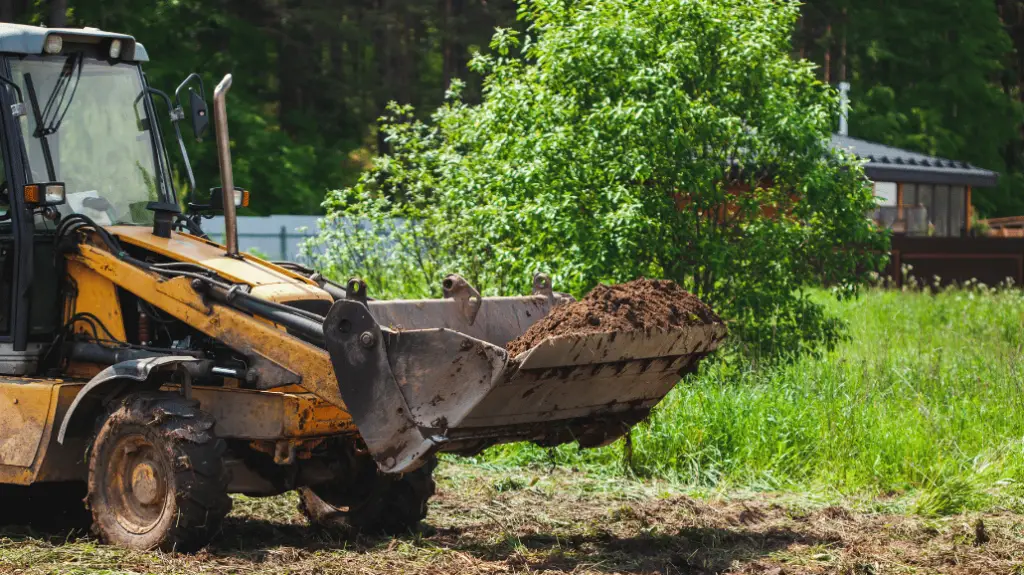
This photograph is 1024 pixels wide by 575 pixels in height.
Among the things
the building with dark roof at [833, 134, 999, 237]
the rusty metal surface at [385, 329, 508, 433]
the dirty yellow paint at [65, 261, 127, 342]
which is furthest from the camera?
the building with dark roof at [833, 134, 999, 237]

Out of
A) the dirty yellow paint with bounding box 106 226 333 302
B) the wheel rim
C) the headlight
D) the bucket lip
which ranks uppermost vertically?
the headlight

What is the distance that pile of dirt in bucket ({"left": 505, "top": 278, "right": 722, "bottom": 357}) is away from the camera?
Answer: 6949 millimetres

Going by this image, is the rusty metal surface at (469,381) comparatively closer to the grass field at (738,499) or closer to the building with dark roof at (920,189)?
the grass field at (738,499)

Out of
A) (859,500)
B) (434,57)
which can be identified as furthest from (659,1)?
(434,57)

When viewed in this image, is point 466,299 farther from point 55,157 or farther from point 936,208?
point 936,208

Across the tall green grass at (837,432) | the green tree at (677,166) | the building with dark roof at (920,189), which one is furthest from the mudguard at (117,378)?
the building with dark roof at (920,189)

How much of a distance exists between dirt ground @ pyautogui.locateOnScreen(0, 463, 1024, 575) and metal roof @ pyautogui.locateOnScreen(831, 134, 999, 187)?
2128cm

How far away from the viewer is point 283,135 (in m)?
37.3

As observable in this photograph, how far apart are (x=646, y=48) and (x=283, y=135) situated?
25.9m

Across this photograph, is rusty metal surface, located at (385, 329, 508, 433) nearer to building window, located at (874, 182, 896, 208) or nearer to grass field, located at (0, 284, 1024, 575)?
grass field, located at (0, 284, 1024, 575)

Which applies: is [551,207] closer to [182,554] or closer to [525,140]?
[525,140]

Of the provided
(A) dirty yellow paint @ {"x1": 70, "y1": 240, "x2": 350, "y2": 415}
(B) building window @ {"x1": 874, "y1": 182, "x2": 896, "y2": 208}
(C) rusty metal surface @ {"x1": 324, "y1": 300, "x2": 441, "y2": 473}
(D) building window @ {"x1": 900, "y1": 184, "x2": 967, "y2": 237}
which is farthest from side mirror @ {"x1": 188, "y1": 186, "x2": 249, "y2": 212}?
(B) building window @ {"x1": 874, "y1": 182, "x2": 896, "y2": 208}

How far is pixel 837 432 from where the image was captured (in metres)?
10.1

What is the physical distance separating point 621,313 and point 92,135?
345cm
